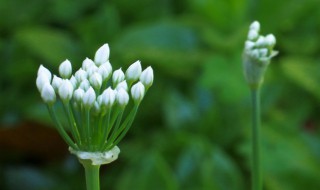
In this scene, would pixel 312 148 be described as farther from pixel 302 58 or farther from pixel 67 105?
pixel 67 105

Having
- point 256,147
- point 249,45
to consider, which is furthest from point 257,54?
point 256,147

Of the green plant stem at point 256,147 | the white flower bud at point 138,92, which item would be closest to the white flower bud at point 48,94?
the white flower bud at point 138,92

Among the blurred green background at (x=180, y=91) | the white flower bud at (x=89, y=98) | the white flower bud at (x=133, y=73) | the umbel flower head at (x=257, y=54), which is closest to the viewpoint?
the white flower bud at (x=89, y=98)

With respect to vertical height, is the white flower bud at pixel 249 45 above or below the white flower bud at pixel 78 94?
below

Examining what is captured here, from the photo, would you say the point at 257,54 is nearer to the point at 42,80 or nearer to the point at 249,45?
the point at 249,45

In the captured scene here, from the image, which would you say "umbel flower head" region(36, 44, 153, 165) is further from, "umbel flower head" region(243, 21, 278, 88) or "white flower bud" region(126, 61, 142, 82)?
"umbel flower head" region(243, 21, 278, 88)

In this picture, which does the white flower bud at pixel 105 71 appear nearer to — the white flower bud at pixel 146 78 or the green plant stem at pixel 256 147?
the white flower bud at pixel 146 78

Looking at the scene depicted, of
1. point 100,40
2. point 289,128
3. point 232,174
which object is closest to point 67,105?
point 232,174

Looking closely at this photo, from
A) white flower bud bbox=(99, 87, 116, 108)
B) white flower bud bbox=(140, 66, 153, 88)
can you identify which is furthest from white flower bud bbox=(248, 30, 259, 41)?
white flower bud bbox=(99, 87, 116, 108)
